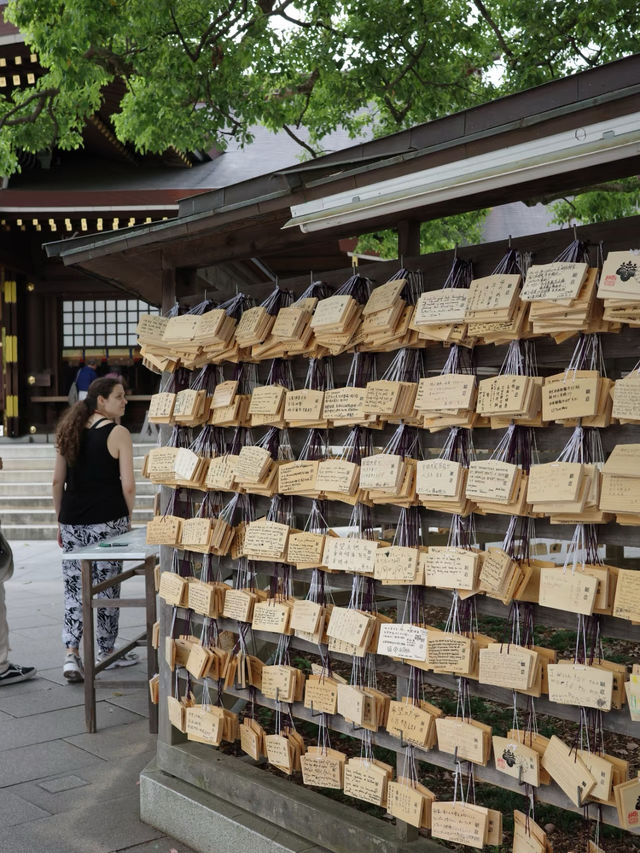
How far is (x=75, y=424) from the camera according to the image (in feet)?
20.1

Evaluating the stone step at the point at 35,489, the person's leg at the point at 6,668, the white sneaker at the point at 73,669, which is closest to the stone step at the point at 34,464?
the stone step at the point at 35,489

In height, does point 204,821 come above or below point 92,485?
below

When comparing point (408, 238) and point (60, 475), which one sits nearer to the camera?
point (408, 238)

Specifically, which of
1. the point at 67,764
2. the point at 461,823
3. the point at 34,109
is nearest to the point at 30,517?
the point at 34,109

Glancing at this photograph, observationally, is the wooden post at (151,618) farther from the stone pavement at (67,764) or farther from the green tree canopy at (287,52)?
the green tree canopy at (287,52)

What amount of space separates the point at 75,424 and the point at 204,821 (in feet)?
10.00

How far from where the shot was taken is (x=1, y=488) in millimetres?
14188

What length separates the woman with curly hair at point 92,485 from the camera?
612 cm

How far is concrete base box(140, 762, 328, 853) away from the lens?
3.63 metres

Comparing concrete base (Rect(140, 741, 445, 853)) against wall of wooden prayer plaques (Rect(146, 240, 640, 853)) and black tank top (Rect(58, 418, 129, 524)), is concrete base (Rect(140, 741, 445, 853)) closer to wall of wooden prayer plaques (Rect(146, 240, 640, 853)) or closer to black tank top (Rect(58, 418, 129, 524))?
wall of wooden prayer plaques (Rect(146, 240, 640, 853))

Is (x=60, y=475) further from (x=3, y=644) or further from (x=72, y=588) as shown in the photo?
(x=3, y=644)

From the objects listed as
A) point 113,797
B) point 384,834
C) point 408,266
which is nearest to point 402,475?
point 408,266

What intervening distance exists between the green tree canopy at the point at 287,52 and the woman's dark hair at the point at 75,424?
14.9ft

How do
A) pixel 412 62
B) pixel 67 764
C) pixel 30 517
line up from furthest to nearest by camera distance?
pixel 30 517
pixel 412 62
pixel 67 764
